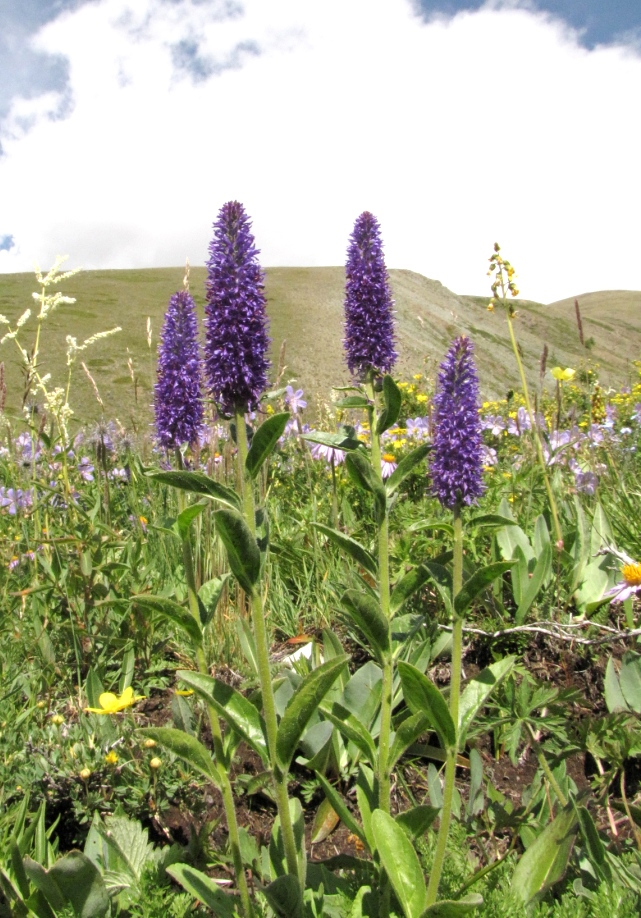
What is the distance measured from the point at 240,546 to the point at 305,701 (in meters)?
0.34

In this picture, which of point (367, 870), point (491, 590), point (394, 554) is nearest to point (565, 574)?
point (491, 590)

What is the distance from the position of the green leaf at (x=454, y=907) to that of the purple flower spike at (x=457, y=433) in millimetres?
992

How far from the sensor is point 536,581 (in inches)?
112

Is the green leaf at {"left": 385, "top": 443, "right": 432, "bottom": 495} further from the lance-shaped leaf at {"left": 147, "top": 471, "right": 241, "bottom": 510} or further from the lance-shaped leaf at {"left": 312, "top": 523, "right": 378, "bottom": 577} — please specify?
the lance-shaped leaf at {"left": 147, "top": 471, "right": 241, "bottom": 510}

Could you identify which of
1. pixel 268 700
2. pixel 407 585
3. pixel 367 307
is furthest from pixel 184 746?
pixel 367 307

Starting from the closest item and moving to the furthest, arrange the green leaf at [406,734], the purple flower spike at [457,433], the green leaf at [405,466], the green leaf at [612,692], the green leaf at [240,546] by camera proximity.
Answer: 1. the green leaf at [240,546]
2. the green leaf at [406,734]
3. the green leaf at [405,466]
4. the purple flower spike at [457,433]
5. the green leaf at [612,692]

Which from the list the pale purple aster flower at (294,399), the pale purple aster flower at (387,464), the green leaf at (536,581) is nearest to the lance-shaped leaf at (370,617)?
the green leaf at (536,581)

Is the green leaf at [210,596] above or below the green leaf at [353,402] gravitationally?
below

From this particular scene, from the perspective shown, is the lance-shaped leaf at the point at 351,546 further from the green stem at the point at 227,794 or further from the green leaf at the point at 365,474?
the green stem at the point at 227,794

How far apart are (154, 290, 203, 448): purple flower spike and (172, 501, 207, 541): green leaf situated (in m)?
0.64

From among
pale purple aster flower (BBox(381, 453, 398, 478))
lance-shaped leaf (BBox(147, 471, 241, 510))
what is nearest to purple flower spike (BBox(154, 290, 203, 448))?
lance-shaped leaf (BBox(147, 471, 241, 510))

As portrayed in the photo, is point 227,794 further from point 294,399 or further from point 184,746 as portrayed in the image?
point 294,399

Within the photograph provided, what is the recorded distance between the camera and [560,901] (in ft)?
5.67

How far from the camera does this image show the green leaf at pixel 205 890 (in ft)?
5.14
